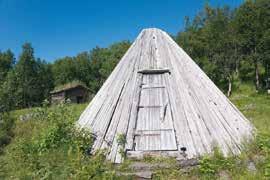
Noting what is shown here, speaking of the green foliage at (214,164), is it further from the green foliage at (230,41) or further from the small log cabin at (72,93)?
the small log cabin at (72,93)

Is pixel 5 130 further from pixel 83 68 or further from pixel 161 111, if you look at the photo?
pixel 83 68

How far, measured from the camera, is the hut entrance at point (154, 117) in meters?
6.69

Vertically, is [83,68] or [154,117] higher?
[83,68]

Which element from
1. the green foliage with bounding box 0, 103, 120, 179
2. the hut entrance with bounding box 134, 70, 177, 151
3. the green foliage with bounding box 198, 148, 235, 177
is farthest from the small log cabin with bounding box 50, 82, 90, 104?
the green foliage with bounding box 198, 148, 235, 177

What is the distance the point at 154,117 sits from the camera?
708 cm

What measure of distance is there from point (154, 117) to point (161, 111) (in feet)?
0.76

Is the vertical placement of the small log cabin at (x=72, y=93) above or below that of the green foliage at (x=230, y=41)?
below

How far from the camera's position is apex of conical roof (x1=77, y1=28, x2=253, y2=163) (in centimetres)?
657

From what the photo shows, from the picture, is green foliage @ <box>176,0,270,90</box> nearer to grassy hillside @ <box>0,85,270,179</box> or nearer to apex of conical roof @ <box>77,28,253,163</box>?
apex of conical roof @ <box>77,28,253,163</box>

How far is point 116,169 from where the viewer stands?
6141 millimetres

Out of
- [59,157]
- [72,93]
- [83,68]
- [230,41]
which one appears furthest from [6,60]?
[59,157]

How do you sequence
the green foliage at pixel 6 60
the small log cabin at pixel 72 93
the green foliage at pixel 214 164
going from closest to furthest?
the green foliage at pixel 214 164 < the small log cabin at pixel 72 93 < the green foliage at pixel 6 60

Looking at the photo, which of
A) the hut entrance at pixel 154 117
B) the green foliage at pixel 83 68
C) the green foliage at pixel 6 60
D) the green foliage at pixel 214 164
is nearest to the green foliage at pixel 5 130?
the hut entrance at pixel 154 117

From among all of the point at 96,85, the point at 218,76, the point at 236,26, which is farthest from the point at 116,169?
the point at 96,85
